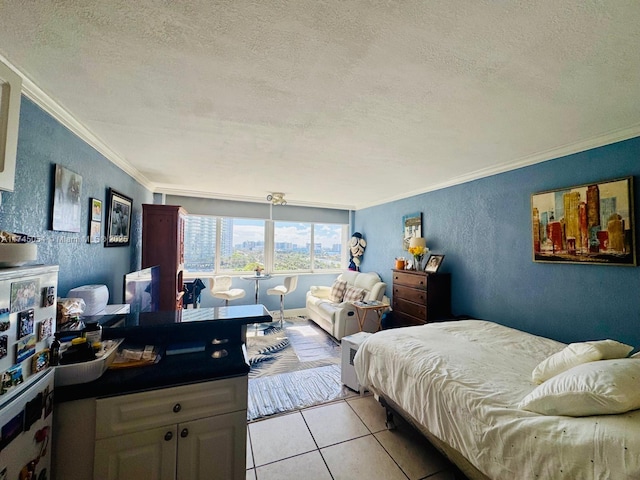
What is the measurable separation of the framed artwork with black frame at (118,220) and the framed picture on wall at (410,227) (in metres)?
4.11

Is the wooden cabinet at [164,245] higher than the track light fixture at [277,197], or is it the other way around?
the track light fixture at [277,197]

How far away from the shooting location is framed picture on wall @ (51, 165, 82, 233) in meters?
1.80

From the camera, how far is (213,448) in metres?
1.23

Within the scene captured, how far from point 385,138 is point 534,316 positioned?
239 centimetres

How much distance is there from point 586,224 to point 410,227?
2.27 meters

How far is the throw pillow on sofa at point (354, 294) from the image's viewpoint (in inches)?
178

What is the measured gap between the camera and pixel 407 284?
3732 mm

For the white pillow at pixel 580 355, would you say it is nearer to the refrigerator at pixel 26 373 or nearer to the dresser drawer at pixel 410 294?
the dresser drawer at pixel 410 294

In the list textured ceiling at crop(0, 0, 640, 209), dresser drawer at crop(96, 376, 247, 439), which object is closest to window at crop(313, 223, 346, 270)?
textured ceiling at crop(0, 0, 640, 209)

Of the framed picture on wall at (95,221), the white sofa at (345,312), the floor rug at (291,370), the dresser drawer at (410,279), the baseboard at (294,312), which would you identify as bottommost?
the floor rug at (291,370)

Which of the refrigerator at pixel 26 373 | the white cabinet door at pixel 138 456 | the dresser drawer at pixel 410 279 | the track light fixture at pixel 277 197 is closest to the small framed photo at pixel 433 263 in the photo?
the dresser drawer at pixel 410 279

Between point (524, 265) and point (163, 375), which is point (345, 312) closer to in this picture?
point (524, 265)

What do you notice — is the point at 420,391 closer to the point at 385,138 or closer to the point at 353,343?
the point at 353,343

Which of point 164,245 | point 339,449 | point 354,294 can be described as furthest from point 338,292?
point 339,449
